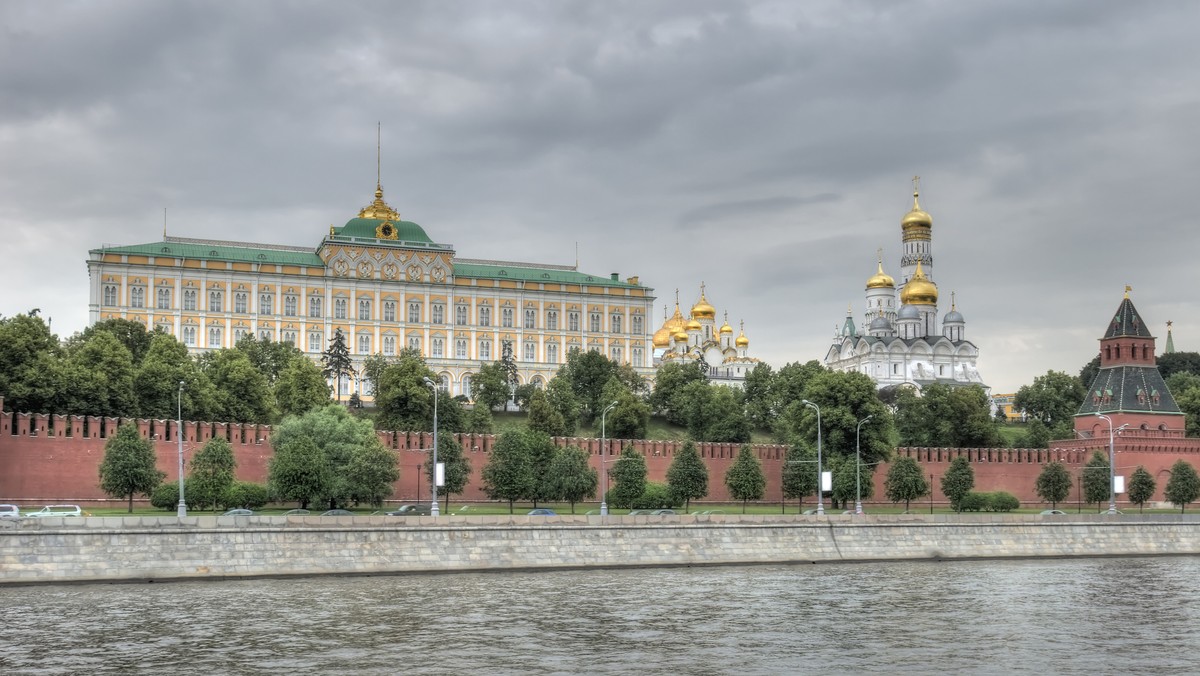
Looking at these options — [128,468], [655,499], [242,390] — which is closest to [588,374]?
[242,390]

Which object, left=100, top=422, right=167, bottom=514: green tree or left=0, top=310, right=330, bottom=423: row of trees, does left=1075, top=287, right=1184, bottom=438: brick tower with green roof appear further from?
left=100, top=422, right=167, bottom=514: green tree

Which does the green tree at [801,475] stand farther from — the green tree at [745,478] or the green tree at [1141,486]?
the green tree at [1141,486]

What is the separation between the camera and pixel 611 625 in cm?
3262

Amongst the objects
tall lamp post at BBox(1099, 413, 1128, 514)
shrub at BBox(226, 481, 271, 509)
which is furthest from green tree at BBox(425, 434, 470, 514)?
tall lamp post at BBox(1099, 413, 1128, 514)

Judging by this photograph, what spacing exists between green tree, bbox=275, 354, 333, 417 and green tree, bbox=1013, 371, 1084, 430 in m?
55.3

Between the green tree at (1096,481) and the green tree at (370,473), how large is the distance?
3652 centimetres

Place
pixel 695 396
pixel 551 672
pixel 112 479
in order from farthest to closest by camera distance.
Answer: pixel 695 396, pixel 112 479, pixel 551 672

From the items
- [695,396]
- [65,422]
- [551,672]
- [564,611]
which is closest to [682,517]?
[564,611]

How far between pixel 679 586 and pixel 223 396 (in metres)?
33.4

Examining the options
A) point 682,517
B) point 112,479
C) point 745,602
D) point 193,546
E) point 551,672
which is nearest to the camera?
point 551,672

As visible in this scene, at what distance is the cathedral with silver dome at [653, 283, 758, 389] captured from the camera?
148 meters

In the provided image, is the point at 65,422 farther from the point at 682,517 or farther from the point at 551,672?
the point at 551,672

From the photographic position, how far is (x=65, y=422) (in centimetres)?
5678

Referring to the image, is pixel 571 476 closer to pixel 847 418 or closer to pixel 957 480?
pixel 847 418
